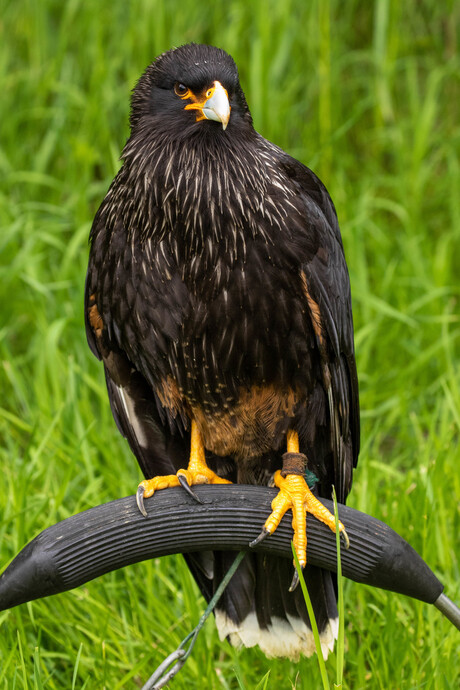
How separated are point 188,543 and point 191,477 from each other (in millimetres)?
385

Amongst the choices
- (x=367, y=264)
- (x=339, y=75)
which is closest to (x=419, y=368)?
(x=367, y=264)

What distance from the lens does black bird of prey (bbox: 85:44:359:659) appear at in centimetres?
230

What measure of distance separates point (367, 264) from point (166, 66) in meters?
2.44

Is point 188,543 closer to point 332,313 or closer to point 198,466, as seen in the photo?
point 198,466

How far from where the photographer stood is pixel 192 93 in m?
2.28

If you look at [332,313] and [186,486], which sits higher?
[332,313]

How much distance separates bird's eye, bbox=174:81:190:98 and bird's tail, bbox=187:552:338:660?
4.00 ft

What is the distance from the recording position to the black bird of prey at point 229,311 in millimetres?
2301

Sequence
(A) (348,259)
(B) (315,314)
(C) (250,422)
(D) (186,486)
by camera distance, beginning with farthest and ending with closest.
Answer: (A) (348,259) < (C) (250,422) < (B) (315,314) < (D) (186,486)

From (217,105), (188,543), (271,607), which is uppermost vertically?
(217,105)

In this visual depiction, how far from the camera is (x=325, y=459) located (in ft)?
8.68

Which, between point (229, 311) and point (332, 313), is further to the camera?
point (332, 313)

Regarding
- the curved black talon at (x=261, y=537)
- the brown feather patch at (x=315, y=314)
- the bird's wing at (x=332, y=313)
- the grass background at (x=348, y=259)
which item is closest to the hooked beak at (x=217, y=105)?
the bird's wing at (x=332, y=313)

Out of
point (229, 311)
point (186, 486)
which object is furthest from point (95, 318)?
point (186, 486)
